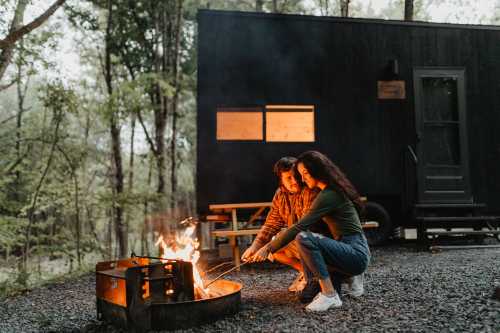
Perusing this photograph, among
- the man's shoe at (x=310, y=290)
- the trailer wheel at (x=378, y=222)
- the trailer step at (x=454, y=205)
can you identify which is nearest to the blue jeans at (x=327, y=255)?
the man's shoe at (x=310, y=290)

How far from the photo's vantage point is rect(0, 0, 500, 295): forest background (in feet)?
28.0

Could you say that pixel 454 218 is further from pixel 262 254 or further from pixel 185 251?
pixel 185 251

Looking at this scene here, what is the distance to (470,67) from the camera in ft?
26.6

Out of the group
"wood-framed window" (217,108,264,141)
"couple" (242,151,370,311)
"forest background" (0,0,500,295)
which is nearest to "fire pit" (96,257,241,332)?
"couple" (242,151,370,311)

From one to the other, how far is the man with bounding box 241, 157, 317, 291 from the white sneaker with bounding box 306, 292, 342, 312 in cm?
48

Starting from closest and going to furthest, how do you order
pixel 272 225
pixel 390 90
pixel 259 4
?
pixel 272 225, pixel 390 90, pixel 259 4

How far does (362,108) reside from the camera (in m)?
7.77

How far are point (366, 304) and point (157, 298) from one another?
1.78 meters

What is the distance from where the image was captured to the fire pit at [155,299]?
293cm

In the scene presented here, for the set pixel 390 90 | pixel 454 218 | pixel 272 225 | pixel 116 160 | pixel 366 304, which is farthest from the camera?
pixel 116 160

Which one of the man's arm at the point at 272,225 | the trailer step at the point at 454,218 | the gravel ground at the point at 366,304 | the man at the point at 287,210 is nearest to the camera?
the gravel ground at the point at 366,304

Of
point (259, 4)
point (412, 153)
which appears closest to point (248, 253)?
point (412, 153)

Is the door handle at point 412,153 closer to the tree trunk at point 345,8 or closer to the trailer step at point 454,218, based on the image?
the trailer step at point 454,218

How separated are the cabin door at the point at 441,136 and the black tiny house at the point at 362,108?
0.02 m
